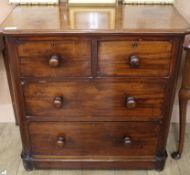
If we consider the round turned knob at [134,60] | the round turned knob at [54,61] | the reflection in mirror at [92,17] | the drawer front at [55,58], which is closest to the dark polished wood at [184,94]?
the round turned knob at [134,60]

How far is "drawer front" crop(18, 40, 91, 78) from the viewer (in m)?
1.24

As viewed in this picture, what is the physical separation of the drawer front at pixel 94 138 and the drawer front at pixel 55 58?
30 centimetres

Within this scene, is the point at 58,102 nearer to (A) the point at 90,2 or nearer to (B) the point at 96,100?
(B) the point at 96,100

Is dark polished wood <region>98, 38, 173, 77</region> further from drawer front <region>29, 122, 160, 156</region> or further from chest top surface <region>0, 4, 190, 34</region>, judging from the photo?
drawer front <region>29, 122, 160, 156</region>

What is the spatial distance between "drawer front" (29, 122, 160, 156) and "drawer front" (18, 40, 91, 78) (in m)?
0.30

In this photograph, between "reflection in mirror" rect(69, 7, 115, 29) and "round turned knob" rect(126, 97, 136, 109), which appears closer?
"reflection in mirror" rect(69, 7, 115, 29)

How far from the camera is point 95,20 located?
130 centimetres

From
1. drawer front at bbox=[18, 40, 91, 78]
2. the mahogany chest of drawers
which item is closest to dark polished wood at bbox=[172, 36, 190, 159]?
the mahogany chest of drawers

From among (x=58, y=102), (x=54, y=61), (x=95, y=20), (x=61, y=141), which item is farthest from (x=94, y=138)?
(x=95, y=20)

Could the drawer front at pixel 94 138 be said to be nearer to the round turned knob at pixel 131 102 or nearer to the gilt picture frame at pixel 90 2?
the round turned knob at pixel 131 102

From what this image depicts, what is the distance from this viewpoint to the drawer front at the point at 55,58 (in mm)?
1242

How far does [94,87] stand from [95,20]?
11.9 inches

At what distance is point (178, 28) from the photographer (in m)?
1.20

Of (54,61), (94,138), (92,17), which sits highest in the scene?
(92,17)
